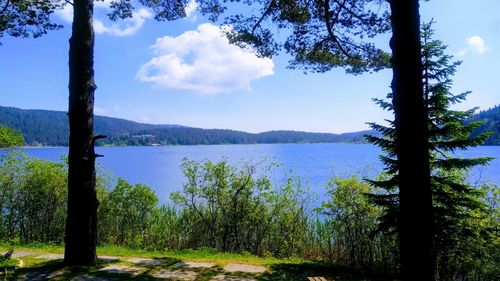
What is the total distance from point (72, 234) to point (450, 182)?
6498 millimetres

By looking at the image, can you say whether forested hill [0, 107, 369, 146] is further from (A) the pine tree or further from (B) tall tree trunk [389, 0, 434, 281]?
(B) tall tree trunk [389, 0, 434, 281]

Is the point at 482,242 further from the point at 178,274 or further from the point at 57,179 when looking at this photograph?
the point at 57,179

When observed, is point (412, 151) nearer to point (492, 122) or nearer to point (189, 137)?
point (492, 122)

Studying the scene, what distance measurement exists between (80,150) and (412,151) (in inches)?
191

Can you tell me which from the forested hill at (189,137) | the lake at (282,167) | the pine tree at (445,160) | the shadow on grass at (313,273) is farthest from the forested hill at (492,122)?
the shadow on grass at (313,273)

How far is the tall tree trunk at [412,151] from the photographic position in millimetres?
4363

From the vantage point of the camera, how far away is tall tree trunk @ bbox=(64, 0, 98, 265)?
6199mm

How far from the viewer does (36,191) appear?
506 inches

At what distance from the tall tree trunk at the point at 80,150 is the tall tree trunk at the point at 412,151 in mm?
4668

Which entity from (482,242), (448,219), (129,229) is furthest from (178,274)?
(129,229)

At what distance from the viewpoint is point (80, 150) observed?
6.21 meters

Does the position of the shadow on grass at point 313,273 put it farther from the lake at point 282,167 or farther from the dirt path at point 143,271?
the lake at point 282,167

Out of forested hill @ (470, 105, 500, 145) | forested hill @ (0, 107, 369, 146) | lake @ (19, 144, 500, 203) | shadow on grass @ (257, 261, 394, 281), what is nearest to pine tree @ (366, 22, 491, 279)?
shadow on grass @ (257, 261, 394, 281)

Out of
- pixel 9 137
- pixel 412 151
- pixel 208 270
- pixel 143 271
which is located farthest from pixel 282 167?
pixel 412 151
